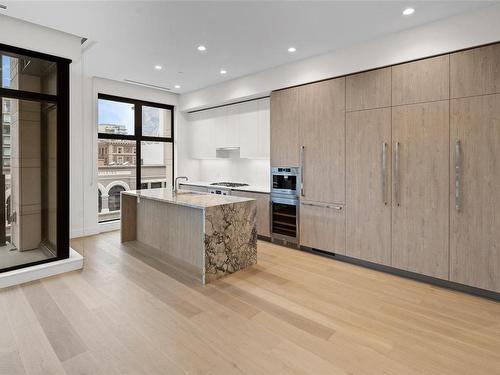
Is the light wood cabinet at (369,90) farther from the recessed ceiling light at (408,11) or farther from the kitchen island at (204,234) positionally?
the kitchen island at (204,234)

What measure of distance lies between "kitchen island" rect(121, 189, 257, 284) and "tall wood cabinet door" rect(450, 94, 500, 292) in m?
2.32

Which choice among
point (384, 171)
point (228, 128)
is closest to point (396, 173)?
point (384, 171)

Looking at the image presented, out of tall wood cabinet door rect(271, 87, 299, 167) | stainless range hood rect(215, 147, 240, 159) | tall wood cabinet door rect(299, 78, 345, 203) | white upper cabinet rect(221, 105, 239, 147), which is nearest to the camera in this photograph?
tall wood cabinet door rect(299, 78, 345, 203)

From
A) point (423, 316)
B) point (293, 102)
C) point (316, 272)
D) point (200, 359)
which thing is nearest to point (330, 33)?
point (293, 102)

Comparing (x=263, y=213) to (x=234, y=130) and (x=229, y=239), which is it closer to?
(x=229, y=239)

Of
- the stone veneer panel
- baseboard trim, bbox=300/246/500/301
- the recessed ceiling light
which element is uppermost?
the recessed ceiling light

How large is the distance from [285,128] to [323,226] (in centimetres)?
168

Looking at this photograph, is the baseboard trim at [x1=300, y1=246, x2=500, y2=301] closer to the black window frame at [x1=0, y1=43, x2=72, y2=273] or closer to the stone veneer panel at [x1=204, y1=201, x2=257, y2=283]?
the stone veneer panel at [x1=204, y1=201, x2=257, y2=283]

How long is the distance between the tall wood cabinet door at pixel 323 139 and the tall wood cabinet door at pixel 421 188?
0.73 metres

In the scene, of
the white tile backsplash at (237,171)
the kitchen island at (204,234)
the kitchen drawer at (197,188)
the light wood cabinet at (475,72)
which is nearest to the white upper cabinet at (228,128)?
the white tile backsplash at (237,171)

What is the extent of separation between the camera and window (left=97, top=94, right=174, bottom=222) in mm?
5848

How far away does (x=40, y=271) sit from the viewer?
11.2ft

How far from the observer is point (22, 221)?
145 inches

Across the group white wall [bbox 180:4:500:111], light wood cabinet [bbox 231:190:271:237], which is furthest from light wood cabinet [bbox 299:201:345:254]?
white wall [bbox 180:4:500:111]
